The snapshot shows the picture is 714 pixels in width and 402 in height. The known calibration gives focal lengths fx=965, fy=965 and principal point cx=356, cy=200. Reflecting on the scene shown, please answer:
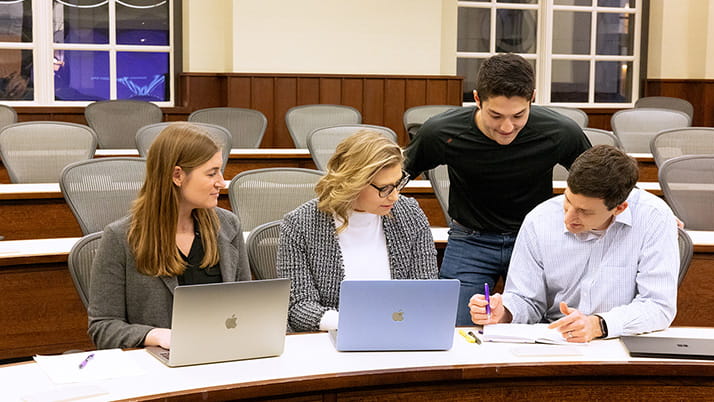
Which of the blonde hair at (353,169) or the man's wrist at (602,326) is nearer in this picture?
the man's wrist at (602,326)

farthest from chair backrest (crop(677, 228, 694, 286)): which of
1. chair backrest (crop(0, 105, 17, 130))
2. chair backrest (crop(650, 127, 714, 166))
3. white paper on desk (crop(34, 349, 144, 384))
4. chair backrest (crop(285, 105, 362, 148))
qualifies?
chair backrest (crop(0, 105, 17, 130))

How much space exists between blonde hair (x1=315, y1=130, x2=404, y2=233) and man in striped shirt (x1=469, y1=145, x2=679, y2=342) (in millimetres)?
→ 441

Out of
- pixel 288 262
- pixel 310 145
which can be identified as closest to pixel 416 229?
pixel 288 262

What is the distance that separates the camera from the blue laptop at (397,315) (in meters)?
2.18

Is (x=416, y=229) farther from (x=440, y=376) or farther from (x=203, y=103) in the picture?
(x=203, y=103)

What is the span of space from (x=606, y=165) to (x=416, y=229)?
63cm

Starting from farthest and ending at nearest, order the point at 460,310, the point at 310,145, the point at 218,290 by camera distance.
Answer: the point at 310,145, the point at 460,310, the point at 218,290

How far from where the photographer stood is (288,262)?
2.68 metres

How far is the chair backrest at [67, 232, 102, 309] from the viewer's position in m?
2.66

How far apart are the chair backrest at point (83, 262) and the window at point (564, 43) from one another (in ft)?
22.3

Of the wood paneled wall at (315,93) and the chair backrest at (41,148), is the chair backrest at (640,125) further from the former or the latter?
the chair backrest at (41,148)

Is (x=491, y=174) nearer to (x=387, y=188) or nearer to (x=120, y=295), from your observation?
(x=387, y=188)

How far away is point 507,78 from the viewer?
2.91m

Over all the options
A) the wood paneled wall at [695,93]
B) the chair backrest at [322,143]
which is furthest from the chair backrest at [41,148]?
the wood paneled wall at [695,93]
